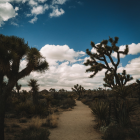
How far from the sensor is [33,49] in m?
6.67

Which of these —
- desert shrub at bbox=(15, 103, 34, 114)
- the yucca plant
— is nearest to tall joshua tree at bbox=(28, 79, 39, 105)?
desert shrub at bbox=(15, 103, 34, 114)

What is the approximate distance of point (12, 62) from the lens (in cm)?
555

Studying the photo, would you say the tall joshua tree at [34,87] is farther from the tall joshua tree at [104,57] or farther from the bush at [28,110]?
the tall joshua tree at [104,57]

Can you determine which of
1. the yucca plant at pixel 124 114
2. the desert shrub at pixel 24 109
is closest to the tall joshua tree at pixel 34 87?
the desert shrub at pixel 24 109

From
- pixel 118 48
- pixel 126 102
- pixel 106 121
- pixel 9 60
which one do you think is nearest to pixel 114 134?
pixel 106 121

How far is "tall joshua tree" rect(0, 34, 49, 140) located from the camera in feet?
16.2

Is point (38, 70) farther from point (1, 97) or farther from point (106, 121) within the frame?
point (106, 121)

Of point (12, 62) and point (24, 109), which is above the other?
point (12, 62)

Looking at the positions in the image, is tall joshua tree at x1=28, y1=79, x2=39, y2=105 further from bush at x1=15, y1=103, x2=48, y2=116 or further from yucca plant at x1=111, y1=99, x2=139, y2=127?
yucca plant at x1=111, y1=99, x2=139, y2=127

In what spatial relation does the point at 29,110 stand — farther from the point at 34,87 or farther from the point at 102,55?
the point at 102,55

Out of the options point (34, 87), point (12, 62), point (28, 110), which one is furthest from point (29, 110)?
point (12, 62)

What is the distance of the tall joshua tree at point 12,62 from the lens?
494 cm

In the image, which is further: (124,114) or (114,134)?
(124,114)

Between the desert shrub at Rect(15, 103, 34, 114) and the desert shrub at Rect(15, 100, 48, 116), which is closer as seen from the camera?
the desert shrub at Rect(15, 100, 48, 116)
